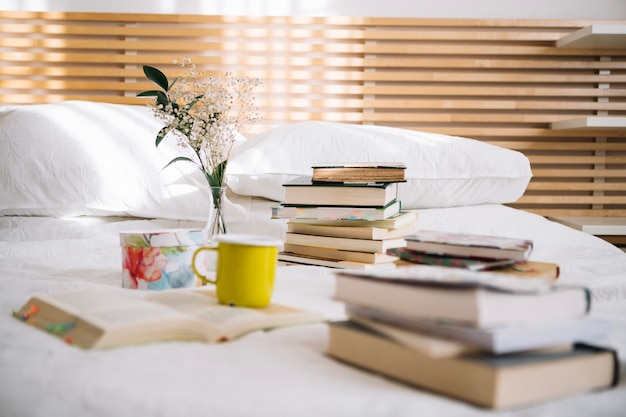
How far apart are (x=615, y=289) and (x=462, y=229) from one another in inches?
31.5

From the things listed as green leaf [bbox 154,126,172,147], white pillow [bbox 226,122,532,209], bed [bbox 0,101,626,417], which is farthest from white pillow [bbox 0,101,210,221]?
green leaf [bbox 154,126,172,147]

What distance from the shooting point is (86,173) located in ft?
6.35

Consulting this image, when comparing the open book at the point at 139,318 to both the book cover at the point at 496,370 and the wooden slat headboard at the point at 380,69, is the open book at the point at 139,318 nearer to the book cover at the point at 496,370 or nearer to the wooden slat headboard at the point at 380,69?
the book cover at the point at 496,370

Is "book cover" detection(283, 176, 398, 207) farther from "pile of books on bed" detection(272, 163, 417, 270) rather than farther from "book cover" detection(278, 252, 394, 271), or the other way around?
"book cover" detection(278, 252, 394, 271)

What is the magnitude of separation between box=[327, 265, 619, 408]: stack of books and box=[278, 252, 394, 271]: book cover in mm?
626

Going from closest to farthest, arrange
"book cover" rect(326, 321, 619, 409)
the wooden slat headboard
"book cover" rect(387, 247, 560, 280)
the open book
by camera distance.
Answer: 1. "book cover" rect(326, 321, 619, 409)
2. the open book
3. "book cover" rect(387, 247, 560, 280)
4. the wooden slat headboard

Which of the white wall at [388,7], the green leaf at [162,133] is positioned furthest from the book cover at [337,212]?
the white wall at [388,7]

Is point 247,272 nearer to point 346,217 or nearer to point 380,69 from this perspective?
point 346,217

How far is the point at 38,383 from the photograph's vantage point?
2.05 ft

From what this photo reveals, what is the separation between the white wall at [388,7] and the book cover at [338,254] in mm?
1693

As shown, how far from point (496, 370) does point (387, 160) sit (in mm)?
1500

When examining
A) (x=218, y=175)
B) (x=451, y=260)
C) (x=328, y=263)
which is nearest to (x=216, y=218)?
(x=218, y=175)

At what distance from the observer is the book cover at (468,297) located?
553 millimetres

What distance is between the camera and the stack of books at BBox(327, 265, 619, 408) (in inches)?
21.5
